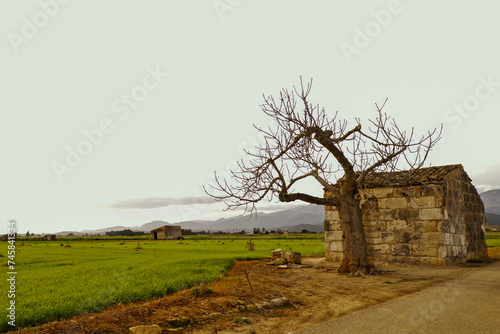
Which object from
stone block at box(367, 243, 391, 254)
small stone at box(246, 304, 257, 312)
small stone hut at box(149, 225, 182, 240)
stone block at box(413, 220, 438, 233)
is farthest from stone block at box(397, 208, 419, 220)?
small stone hut at box(149, 225, 182, 240)

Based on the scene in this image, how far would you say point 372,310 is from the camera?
7.50 meters

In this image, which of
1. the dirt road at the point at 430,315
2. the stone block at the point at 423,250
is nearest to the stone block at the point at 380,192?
the stone block at the point at 423,250

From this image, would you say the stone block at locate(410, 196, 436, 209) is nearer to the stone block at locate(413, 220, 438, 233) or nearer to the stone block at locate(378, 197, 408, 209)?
the stone block at locate(378, 197, 408, 209)

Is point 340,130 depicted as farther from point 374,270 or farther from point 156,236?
point 156,236

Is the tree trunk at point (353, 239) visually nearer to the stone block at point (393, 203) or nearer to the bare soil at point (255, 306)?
the bare soil at point (255, 306)

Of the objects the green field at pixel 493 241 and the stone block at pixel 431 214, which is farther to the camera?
the green field at pixel 493 241

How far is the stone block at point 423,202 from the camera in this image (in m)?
16.8

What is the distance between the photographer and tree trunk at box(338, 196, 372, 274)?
1373 cm

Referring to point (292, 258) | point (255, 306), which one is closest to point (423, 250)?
point (292, 258)

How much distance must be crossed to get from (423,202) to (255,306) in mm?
12266

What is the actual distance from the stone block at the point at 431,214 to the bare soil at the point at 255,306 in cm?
431

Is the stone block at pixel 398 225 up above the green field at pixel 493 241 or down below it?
above

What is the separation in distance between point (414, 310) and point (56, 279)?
10.3 meters

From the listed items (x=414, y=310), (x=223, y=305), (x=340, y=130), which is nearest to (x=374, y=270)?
(x=340, y=130)
